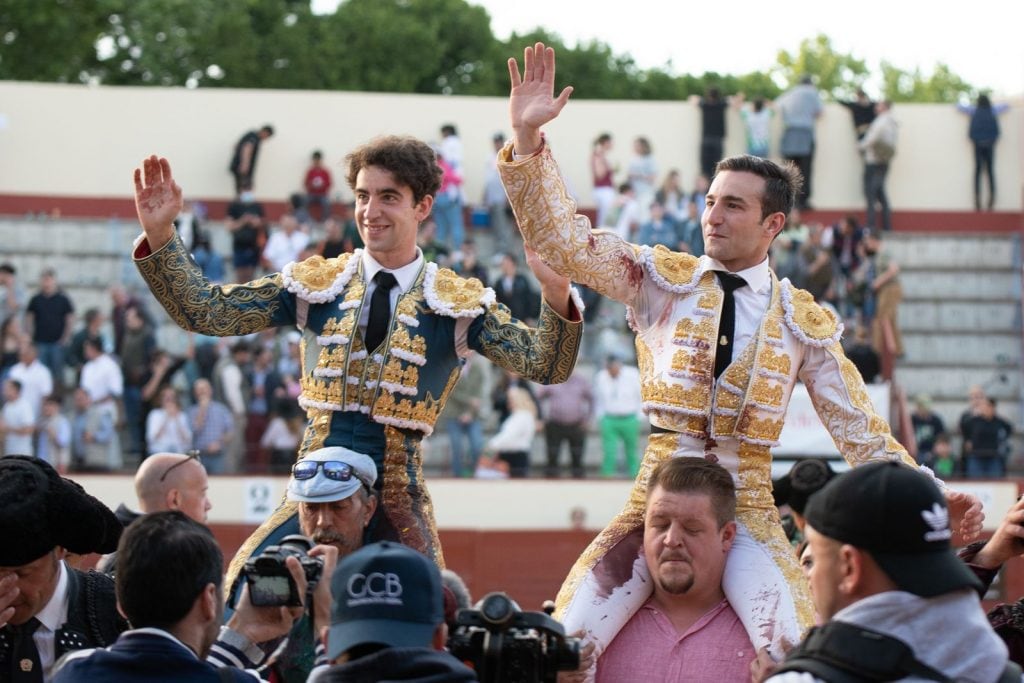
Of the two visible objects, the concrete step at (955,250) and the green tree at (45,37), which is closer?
the concrete step at (955,250)

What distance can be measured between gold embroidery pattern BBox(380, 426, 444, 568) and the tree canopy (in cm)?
2769

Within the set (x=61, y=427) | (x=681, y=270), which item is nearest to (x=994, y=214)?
(x=61, y=427)

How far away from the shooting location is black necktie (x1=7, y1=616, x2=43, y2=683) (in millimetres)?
4301

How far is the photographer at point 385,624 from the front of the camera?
128 inches

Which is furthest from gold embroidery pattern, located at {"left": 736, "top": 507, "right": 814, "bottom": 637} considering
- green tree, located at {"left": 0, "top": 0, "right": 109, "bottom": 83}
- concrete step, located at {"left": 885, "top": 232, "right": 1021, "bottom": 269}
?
green tree, located at {"left": 0, "top": 0, "right": 109, "bottom": 83}

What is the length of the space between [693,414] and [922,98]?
50791 millimetres

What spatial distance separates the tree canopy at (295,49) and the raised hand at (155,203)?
89.7 feet

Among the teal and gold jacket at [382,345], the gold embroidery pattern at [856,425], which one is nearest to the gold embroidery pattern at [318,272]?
the teal and gold jacket at [382,345]

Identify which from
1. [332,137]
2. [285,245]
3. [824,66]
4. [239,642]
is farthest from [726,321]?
[824,66]

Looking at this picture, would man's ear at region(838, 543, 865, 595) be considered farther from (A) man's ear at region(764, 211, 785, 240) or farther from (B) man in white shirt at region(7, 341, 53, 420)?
(B) man in white shirt at region(7, 341, 53, 420)

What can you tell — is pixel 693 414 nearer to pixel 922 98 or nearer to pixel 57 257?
pixel 57 257

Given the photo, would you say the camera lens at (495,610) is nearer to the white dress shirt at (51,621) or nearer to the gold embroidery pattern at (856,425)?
the white dress shirt at (51,621)

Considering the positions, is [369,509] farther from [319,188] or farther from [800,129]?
[800,129]

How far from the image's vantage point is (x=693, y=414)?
203 inches
